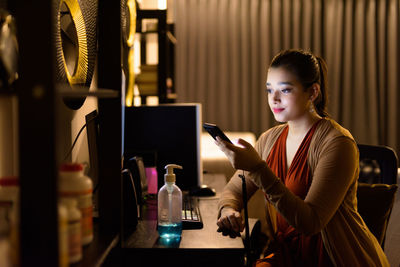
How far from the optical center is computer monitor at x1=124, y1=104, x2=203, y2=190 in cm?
205

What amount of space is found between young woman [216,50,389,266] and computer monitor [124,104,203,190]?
49cm

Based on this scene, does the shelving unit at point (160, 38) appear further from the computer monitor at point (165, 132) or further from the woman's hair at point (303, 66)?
the woman's hair at point (303, 66)

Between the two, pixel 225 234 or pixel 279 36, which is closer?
pixel 225 234

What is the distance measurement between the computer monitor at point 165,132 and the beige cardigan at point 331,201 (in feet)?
2.40

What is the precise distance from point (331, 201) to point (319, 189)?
5 centimetres

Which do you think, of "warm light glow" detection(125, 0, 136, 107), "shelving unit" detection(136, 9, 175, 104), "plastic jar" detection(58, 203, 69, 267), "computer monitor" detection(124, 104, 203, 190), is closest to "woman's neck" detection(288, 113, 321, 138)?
"computer monitor" detection(124, 104, 203, 190)

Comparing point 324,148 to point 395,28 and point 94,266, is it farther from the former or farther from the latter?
point 395,28

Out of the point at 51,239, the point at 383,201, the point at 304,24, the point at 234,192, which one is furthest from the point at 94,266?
the point at 304,24

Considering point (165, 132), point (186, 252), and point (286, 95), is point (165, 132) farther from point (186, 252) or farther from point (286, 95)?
point (186, 252)

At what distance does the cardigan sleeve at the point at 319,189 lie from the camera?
4.16ft

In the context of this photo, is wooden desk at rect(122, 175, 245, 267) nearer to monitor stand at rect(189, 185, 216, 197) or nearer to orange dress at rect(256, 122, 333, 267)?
orange dress at rect(256, 122, 333, 267)

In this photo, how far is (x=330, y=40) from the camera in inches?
176

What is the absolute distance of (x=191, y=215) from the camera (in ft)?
4.87

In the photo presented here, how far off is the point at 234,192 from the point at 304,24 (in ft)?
10.8
